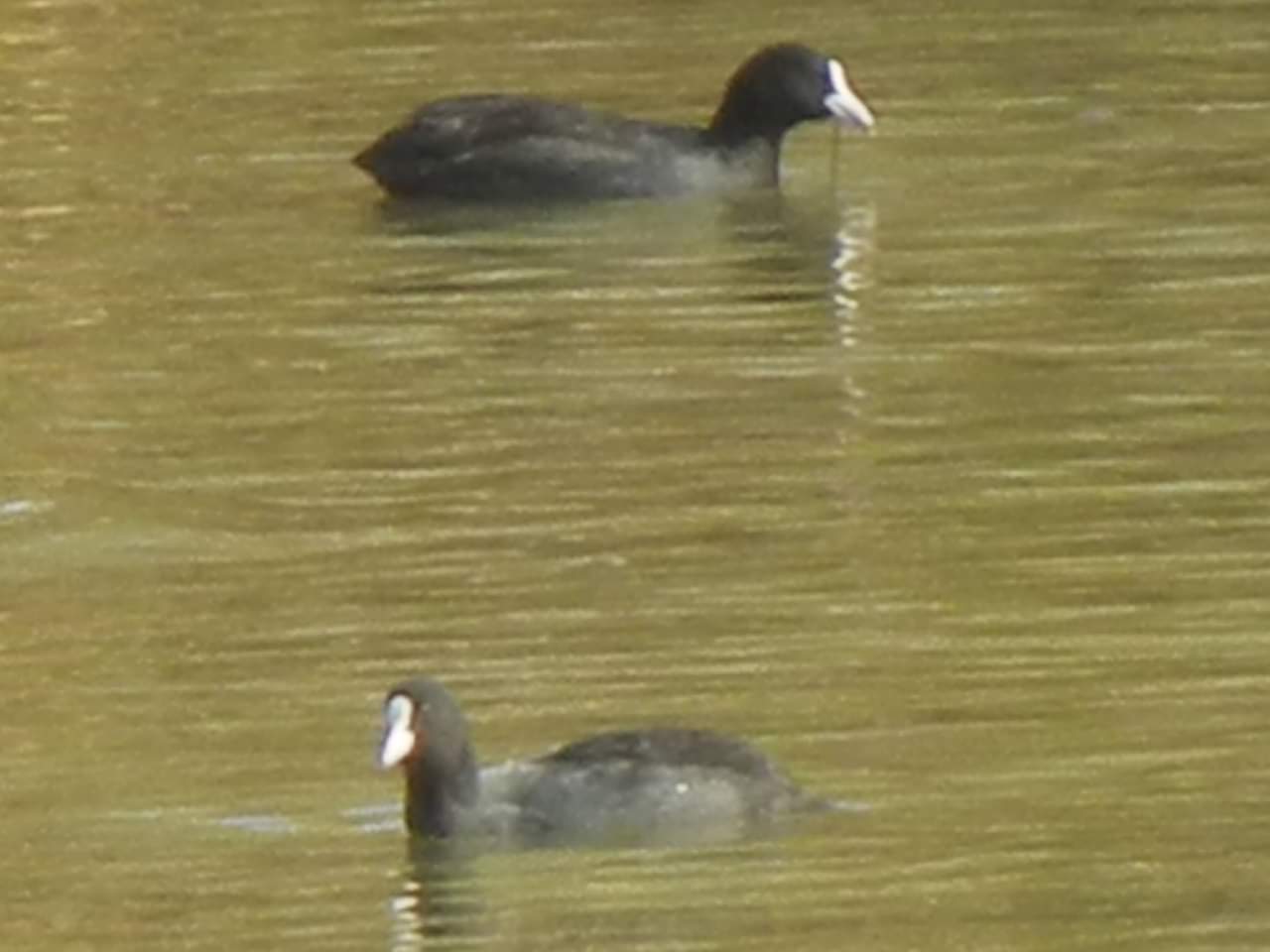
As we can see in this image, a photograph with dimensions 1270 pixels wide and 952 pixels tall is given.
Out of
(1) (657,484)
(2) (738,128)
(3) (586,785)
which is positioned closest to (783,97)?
(2) (738,128)

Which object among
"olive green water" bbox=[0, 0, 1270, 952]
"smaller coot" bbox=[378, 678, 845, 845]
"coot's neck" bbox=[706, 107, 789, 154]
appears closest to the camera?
"olive green water" bbox=[0, 0, 1270, 952]

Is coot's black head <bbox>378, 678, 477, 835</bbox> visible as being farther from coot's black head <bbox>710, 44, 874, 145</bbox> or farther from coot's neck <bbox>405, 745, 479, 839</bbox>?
coot's black head <bbox>710, 44, 874, 145</bbox>

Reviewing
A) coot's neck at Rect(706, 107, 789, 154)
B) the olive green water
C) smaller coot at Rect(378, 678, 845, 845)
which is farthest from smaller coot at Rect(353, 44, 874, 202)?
smaller coot at Rect(378, 678, 845, 845)

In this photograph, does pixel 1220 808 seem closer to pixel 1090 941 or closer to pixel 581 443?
pixel 1090 941

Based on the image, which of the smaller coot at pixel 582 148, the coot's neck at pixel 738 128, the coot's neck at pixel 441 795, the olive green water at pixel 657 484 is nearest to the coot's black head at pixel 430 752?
the coot's neck at pixel 441 795

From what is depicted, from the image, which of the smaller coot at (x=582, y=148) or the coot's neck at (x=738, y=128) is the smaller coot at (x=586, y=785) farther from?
the coot's neck at (x=738, y=128)

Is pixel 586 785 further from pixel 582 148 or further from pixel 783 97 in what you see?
pixel 783 97
